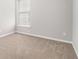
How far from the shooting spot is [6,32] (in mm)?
4652

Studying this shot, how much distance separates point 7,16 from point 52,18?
205 cm

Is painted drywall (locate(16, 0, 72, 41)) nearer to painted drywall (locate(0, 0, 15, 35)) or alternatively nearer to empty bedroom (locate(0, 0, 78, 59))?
empty bedroom (locate(0, 0, 78, 59))

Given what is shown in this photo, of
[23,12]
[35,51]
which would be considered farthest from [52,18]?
[23,12]

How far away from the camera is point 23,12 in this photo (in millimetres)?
5129

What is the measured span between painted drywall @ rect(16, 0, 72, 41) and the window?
398 mm

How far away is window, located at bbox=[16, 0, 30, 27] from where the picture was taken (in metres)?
4.96

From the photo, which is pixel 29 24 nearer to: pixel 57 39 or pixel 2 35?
pixel 2 35

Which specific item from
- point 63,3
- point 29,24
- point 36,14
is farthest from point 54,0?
point 29,24

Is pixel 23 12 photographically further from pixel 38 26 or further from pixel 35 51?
pixel 35 51

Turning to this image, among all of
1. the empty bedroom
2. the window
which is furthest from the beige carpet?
the window

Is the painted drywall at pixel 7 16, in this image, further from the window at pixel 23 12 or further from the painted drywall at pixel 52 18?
the painted drywall at pixel 52 18

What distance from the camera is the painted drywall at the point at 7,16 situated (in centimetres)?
435

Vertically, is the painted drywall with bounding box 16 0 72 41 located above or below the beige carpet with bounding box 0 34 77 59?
above

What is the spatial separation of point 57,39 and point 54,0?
1.38 meters
